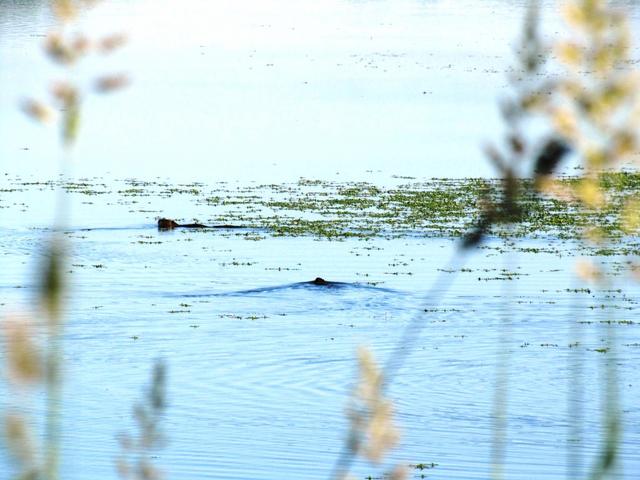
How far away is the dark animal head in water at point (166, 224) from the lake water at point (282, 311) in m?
0.30

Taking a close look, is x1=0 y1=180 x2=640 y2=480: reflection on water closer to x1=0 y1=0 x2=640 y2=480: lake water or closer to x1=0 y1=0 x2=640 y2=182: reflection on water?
x1=0 y1=0 x2=640 y2=480: lake water

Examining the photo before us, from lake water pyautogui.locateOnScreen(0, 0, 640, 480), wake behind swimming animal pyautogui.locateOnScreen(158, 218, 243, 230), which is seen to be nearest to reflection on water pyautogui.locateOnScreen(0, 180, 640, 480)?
lake water pyautogui.locateOnScreen(0, 0, 640, 480)

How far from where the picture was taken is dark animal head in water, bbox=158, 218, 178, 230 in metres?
22.6

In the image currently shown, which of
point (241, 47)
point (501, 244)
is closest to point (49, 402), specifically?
point (501, 244)

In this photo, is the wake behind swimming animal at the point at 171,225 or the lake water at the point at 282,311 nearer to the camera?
the lake water at the point at 282,311

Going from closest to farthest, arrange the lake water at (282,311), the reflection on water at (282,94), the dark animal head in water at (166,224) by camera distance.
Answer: the lake water at (282,311), the dark animal head in water at (166,224), the reflection on water at (282,94)

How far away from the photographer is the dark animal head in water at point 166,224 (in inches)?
889

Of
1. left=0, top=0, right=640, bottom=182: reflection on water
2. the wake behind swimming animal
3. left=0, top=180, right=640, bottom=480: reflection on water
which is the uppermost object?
left=0, top=0, right=640, bottom=182: reflection on water

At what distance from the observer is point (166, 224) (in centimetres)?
2261

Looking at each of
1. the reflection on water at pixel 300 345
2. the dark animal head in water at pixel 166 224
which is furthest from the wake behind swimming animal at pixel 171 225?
the reflection on water at pixel 300 345

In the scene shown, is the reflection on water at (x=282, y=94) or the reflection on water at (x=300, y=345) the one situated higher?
the reflection on water at (x=282, y=94)

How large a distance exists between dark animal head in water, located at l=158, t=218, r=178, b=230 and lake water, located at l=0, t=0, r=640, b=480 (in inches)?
11.7

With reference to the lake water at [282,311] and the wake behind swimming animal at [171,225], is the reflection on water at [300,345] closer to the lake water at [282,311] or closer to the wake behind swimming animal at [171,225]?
the lake water at [282,311]

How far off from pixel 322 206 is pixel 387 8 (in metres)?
78.1
